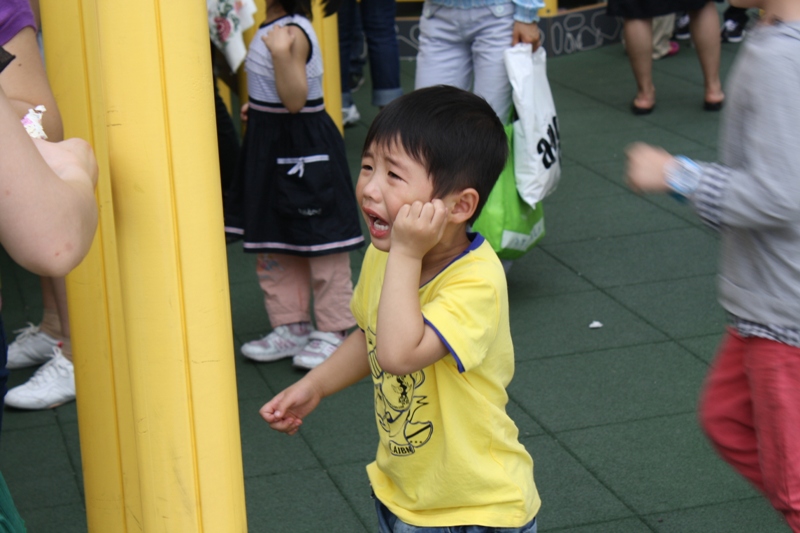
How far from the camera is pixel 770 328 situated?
2.14m

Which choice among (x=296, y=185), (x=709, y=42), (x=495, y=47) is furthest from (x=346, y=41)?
(x=296, y=185)

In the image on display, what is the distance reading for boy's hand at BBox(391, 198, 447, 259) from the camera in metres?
1.88

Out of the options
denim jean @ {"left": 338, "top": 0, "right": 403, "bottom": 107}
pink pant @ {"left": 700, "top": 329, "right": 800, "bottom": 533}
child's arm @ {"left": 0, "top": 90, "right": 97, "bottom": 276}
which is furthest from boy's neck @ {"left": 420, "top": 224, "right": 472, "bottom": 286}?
denim jean @ {"left": 338, "top": 0, "right": 403, "bottom": 107}

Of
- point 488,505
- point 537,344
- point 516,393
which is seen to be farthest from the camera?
point 537,344

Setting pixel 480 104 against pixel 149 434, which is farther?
pixel 480 104

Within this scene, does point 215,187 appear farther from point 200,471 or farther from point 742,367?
point 742,367

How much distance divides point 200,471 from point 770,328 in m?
1.16

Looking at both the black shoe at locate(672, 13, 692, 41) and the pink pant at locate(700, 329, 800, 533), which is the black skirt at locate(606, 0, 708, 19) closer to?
the black shoe at locate(672, 13, 692, 41)

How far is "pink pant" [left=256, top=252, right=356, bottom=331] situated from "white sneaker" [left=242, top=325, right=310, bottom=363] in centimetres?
4

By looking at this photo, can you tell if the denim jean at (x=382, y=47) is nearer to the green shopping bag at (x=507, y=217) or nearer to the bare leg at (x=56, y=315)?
the green shopping bag at (x=507, y=217)

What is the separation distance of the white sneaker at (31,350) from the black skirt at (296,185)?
0.89 meters

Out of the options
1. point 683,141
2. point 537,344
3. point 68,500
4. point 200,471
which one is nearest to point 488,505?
point 200,471

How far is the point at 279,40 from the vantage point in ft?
12.3

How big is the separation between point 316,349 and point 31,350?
111cm
